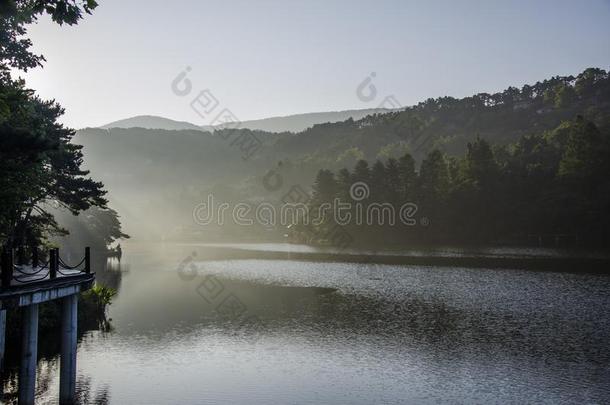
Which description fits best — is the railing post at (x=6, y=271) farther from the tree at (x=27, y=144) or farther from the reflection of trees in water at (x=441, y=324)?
the reflection of trees in water at (x=441, y=324)

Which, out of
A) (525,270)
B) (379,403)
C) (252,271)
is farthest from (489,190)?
(379,403)

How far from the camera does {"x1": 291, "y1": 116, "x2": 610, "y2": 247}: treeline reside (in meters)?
119

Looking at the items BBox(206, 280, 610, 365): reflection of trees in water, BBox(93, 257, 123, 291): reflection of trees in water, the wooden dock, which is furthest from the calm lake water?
BBox(93, 257, 123, 291): reflection of trees in water

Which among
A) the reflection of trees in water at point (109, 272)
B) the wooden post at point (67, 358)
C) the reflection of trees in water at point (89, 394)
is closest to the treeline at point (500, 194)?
the reflection of trees in water at point (109, 272)

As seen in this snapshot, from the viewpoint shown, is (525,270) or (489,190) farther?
(489,190)

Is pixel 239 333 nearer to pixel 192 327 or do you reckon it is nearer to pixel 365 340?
pixel 192 327

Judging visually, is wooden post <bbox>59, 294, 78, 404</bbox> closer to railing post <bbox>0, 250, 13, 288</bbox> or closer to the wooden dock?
the wooden dock

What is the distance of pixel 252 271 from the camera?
83.8 m

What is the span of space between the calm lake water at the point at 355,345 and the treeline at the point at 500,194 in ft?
193

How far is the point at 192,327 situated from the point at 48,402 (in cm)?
1848

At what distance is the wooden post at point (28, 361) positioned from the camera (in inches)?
863

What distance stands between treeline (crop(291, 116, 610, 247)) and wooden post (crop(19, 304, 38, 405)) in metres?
112

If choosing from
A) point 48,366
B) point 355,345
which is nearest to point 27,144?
point 48,366

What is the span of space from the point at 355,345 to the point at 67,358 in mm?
18460
